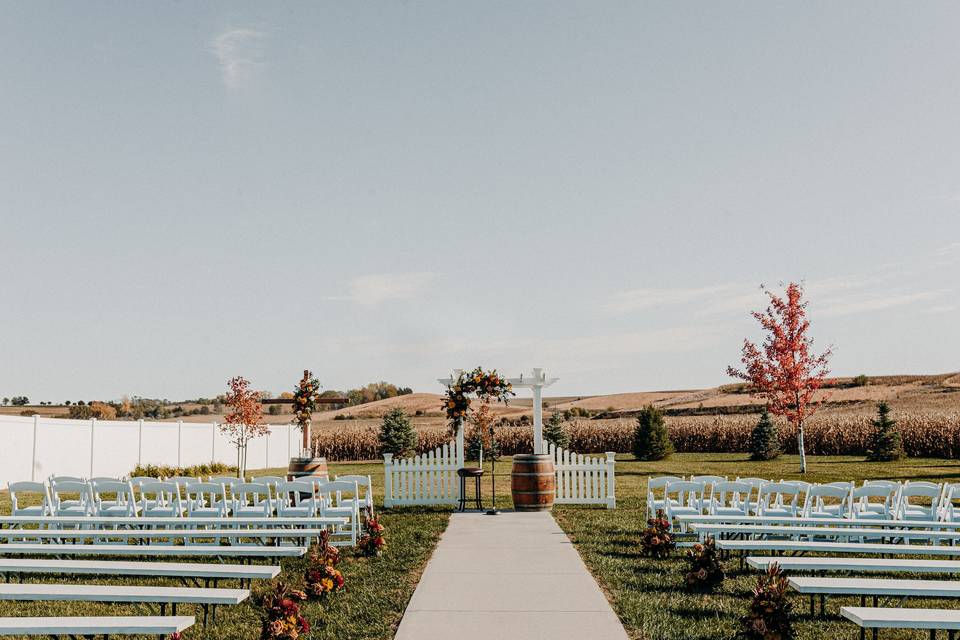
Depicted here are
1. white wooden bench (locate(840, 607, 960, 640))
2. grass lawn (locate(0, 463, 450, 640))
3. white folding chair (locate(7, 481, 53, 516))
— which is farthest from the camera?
white folding chair (locate(7, 481, 53, 516))

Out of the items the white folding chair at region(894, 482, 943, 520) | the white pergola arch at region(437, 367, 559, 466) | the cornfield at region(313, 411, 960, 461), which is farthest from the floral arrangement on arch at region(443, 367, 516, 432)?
the cornfield at region(313, 411, 960, 461)

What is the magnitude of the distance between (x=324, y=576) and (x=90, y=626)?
336 centimetres

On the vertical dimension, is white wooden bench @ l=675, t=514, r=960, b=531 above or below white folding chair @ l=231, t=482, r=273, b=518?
below

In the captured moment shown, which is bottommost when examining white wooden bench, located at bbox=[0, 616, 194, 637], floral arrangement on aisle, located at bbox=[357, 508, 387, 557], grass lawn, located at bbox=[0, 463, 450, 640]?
grass lawn, located at bbox=[0, 463, 450, 640]

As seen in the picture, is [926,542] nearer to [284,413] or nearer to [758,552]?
[758,552]

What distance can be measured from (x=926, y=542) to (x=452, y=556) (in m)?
7.50

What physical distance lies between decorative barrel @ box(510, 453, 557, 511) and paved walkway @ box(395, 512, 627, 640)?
3.96m

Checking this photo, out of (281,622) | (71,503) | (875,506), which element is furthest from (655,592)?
(71,503)

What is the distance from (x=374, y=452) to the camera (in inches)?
1837

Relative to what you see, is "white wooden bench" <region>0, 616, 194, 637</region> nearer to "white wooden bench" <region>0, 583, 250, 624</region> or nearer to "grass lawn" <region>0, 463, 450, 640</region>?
"white wooden bench" <region>0, 583, 250, 624</region>

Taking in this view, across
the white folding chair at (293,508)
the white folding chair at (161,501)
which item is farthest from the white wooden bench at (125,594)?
the white folding chair at (293,508)

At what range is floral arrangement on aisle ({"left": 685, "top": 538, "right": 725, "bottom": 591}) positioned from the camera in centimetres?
944

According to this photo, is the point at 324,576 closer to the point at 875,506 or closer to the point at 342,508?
the point at 342,508

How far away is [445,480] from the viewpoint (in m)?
19.0
